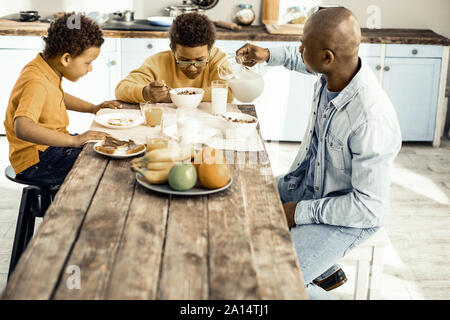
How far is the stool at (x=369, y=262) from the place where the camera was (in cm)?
184

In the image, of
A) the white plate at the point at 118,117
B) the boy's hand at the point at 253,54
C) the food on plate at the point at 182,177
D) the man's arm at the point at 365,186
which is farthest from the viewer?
the boy's hand at the point at 253,54

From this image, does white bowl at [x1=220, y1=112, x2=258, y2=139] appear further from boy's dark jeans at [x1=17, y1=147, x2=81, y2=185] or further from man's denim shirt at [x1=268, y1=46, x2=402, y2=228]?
boy's dark jeans at [x1=17, y1=147, x2=81, y2=185]

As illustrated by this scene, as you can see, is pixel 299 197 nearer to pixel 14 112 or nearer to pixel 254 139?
pixel 254 139

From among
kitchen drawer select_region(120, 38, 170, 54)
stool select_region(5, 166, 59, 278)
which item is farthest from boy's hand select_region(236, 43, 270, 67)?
kitchen drawer select_region(120, 38, 170, 54)

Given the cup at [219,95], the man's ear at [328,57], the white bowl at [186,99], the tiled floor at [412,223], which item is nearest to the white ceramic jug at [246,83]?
the cup at [219,95]

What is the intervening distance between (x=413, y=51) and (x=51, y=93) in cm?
263

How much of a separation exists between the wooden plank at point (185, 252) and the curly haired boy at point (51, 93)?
0.83 metres

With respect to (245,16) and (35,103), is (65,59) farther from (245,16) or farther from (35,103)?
(245,16)

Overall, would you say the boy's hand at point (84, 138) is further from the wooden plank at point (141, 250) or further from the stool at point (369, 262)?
the stool at point (369, 262)

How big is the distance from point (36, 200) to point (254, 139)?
2.92 feet

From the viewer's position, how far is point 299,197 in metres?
2.04
